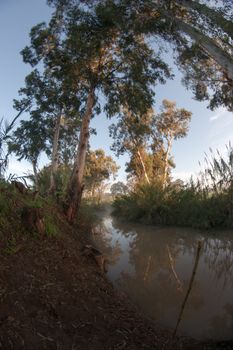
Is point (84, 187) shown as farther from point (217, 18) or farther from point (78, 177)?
point (217, 18)

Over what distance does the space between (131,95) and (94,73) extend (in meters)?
1.36

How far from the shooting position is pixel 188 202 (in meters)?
10.9

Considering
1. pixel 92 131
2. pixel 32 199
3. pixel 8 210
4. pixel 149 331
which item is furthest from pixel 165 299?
pixel 92 131

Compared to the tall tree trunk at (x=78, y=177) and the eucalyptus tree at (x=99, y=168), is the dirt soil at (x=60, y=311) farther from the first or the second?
the eucalyptus tree at (x=99, y=168)

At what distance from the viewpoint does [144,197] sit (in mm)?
12672

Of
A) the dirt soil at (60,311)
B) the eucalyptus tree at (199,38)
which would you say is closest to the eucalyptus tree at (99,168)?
the eucalyptus tree at (199,38)

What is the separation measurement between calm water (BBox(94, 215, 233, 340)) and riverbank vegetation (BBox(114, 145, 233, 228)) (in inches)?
75.2

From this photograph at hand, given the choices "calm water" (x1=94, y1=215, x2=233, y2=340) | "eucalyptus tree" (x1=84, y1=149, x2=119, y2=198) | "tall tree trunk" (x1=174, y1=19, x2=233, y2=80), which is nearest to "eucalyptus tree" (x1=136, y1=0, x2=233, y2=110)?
"tall tree trunk" (x1=174, y1=19, x2=233, y2=80)

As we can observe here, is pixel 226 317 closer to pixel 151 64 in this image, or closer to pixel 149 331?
pixel 149 331

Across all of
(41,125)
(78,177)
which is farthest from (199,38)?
(41,125)

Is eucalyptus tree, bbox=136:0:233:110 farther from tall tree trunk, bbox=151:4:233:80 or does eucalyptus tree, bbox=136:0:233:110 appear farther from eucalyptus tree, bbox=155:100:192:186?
eucalyptus tree, bbox=155:100:192:186

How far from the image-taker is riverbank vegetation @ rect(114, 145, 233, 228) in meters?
8.59

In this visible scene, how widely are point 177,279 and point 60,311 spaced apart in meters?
2.36

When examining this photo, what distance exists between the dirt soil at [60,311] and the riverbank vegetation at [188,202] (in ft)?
19.3
